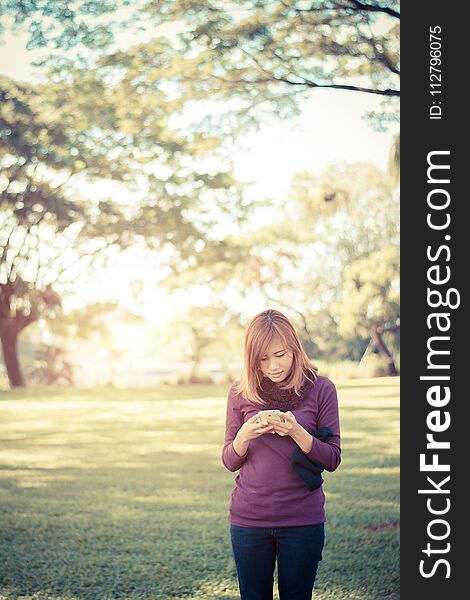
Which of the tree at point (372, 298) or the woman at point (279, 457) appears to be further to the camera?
the tree at point (372, 298)

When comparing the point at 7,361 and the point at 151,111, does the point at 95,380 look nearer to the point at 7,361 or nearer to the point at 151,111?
the point at 7,361

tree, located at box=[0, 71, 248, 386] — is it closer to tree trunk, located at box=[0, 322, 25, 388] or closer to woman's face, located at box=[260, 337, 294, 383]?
tree trunk, located at box=[0, 322, 25, 388]

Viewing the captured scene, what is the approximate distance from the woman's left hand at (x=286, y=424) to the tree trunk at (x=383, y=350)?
9.15ft

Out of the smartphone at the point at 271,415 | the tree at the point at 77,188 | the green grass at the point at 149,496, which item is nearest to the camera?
the smartphone at the point at 271,415

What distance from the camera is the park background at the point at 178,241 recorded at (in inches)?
148

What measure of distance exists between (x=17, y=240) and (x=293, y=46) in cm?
179

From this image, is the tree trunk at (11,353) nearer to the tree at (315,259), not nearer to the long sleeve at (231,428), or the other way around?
the tree at (315,259)

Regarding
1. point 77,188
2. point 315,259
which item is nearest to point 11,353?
point 77,188

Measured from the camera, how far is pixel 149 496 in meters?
3.85

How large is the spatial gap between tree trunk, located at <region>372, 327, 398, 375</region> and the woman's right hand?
9.11 ft

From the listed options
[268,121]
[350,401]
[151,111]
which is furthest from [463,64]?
[350,401]

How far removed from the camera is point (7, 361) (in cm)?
438

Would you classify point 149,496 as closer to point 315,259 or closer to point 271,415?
point 315,259

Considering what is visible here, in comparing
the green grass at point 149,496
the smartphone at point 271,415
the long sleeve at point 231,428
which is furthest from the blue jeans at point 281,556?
the green grass at point 149,496
